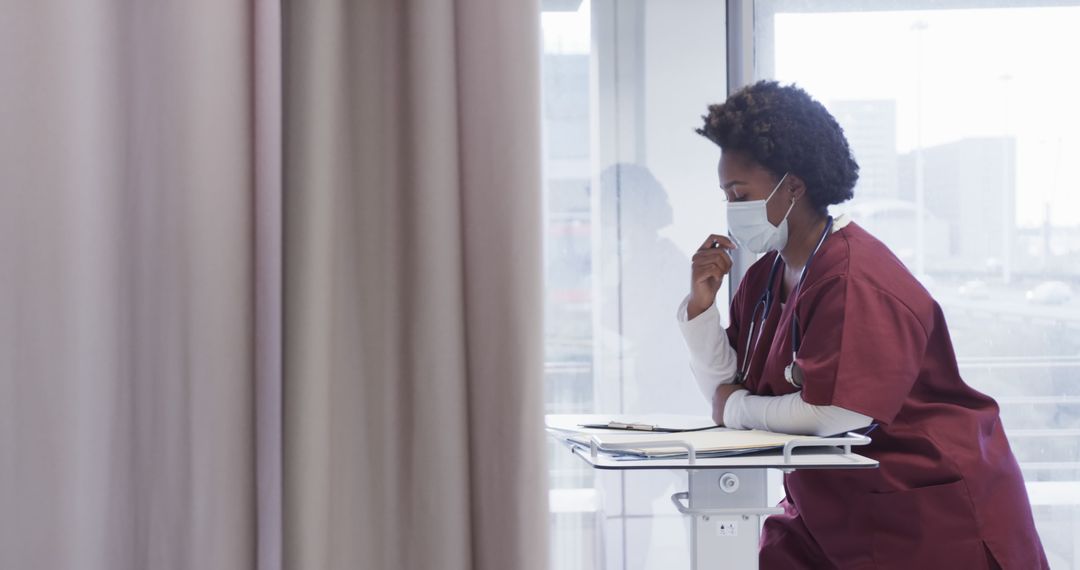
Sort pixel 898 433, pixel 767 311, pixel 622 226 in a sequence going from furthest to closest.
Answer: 1. pixel 622 226
2. pixel 767 311
3. pixel 898 433

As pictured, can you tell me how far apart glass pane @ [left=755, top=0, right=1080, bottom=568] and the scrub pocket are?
93 centimetres

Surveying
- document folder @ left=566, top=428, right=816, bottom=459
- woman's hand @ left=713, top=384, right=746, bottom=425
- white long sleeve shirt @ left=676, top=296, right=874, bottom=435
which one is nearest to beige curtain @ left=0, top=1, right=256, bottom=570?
document folder @ left=566, top=428, right=816, bottom=459

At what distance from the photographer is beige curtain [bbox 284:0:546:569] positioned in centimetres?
89

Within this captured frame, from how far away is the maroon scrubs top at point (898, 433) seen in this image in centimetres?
126

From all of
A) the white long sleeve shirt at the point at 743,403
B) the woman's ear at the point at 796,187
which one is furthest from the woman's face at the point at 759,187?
the white long sleeve shirt at the point at 743,403

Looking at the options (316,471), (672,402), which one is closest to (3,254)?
(316,471)

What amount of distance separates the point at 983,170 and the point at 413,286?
1753 mm

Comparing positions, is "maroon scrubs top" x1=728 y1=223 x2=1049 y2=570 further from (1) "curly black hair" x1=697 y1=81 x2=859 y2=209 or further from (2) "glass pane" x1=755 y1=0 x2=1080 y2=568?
(2) "glass pane" x1=755 y1=0 x2=1080 y2=568

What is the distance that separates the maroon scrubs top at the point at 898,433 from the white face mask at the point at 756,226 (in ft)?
0.41

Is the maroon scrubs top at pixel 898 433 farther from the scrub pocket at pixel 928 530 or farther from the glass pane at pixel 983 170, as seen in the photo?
the glass pane at pixel 983 170

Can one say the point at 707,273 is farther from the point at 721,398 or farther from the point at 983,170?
the point at 983,170

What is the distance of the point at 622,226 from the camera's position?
2062 millimetres

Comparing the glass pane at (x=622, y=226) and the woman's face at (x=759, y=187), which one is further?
the glass pane at (x=622, y=226)

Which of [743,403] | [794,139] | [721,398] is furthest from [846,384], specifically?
[794,139]
